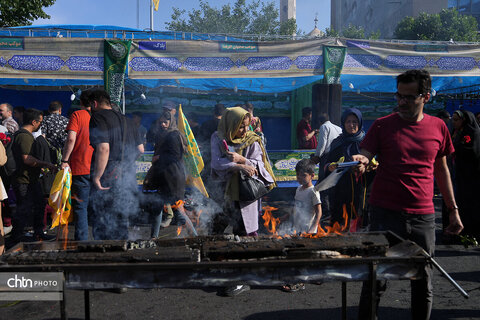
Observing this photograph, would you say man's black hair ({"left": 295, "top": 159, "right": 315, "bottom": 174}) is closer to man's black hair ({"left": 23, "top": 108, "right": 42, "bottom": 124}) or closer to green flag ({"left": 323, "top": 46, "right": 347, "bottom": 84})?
man's black hair ({"left": 23, "top": 108, "right": 42, "bottom": 124})

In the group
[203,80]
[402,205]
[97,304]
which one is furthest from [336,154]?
[203,80]

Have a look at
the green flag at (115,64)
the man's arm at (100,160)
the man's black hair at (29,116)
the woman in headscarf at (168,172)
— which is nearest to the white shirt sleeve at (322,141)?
the woman in headscarf at (168,172)

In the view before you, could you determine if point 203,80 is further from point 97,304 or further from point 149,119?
point 97,304

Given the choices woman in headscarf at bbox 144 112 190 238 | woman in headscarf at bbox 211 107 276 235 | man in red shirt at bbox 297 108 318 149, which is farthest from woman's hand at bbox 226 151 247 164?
man in red shirt at bbox 297 108 318 149

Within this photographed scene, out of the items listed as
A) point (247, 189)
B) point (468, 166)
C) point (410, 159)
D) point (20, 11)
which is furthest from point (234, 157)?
point (20, 11)

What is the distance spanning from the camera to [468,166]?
5523 millimetres

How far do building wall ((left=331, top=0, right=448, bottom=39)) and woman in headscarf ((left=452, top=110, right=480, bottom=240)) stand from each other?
23858 mm

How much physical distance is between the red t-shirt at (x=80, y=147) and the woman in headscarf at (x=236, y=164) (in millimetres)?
1577

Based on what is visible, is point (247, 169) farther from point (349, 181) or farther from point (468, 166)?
point (468, 166)

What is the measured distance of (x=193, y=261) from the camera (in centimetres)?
229

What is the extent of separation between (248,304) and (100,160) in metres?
2.22

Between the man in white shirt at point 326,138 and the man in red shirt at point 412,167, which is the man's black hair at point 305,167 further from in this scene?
the man in red shirt at point 412,167

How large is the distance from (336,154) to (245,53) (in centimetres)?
395

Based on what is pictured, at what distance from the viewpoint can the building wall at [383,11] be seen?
31797mm
